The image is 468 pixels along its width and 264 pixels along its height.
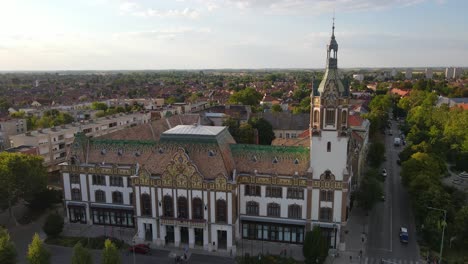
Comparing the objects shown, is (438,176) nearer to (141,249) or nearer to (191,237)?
(191,237)

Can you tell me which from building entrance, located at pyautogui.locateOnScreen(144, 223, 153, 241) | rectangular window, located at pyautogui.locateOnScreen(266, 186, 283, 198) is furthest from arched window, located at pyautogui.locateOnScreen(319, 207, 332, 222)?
building entrance, located at pyautogui.locateOnScreen(144, 223, 153, 241)

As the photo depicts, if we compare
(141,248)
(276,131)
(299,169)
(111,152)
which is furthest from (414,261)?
(276,131)

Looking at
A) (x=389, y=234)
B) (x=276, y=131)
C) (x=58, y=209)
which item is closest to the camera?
(x=389, y=234)

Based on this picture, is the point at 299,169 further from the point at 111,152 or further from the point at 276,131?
the point at 276,131

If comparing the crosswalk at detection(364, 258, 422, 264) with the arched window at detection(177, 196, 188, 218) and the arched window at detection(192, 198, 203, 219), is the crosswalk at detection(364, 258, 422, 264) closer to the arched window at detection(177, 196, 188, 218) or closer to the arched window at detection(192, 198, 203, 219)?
the arched window at detection(192, 198, 203, 219)

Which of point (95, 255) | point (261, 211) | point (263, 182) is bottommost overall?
point (95, 255)

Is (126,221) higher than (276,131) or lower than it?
lower

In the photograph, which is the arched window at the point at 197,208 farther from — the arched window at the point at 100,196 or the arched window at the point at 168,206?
the arched window at the point at 100,196

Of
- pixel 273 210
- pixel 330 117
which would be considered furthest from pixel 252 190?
pixel 330 117
